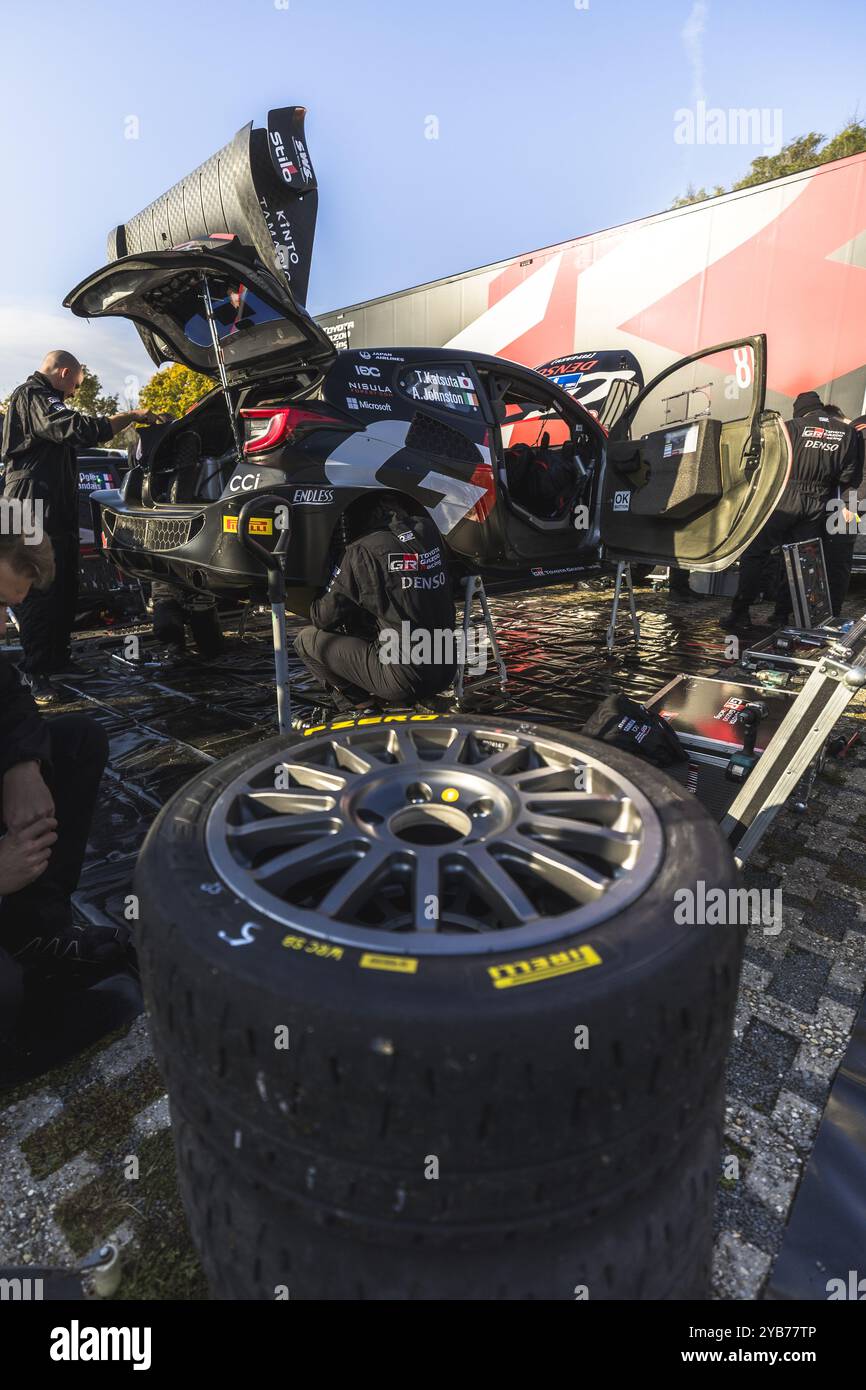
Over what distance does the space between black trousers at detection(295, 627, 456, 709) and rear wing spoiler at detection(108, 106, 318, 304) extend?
2358 mm

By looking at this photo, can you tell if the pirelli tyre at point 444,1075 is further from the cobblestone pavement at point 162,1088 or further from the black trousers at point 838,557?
the black trousers at point 838,557

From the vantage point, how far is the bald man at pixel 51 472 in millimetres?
4090

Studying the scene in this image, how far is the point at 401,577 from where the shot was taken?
2.71 meters

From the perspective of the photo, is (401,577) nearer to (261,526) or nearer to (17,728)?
(261,526)

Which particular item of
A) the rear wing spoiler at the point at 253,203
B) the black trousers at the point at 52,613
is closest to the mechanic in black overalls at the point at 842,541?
the rear wing spoiler at the point at 253,203

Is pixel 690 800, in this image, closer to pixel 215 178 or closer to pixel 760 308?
pixel 215 178

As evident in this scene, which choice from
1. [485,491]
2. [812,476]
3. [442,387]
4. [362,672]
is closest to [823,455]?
[812,476]

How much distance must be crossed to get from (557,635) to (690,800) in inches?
175

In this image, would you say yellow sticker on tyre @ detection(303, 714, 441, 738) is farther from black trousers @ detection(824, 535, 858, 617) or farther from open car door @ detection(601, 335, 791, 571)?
black trousers @ detection(824, 535, 858, 617)

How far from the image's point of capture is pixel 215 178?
415cm

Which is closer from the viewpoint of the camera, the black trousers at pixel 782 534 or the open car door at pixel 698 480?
the open car door at pixel 698 480

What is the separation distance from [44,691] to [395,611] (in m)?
2.73

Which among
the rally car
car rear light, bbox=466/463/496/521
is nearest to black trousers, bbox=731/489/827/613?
the rally car

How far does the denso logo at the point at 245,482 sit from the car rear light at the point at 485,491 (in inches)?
49.8
